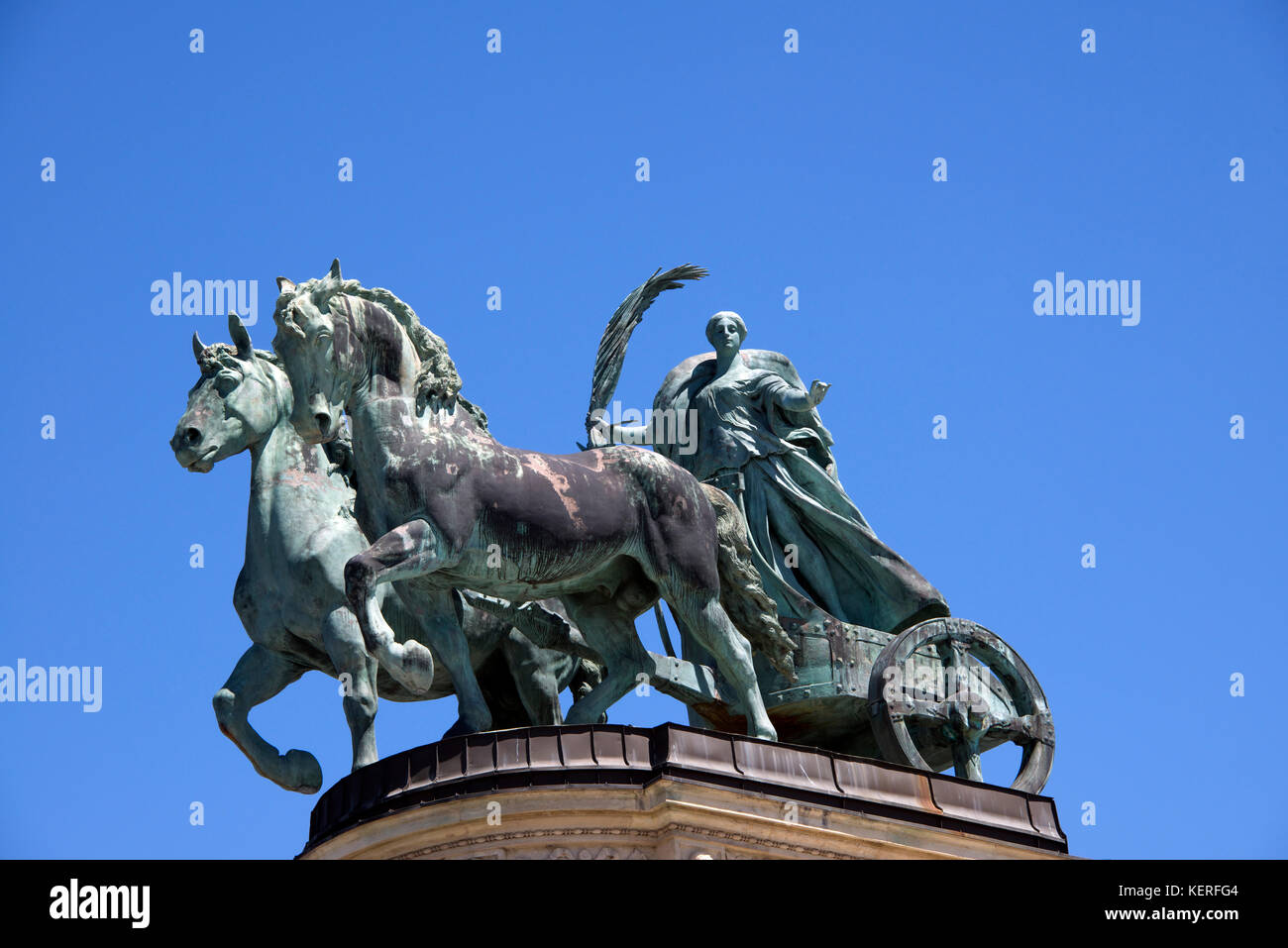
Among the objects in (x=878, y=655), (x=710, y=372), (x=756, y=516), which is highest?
(x=710, y=372)

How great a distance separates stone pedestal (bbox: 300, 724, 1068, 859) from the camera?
23.6 metres

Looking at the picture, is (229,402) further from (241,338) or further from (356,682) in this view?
(356,682)

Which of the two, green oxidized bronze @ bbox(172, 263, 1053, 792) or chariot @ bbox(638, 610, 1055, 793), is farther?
chariot @ bbox(638, 610, 1055, 793)

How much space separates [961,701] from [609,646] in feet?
13.4

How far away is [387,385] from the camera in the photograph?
82.9ft

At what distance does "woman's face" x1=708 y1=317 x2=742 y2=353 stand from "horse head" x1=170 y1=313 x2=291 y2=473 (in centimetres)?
562

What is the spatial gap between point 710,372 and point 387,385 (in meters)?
6.62

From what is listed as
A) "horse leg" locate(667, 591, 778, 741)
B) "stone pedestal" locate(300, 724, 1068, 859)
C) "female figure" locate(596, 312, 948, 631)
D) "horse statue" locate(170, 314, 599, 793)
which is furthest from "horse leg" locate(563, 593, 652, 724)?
"female figure" locate(596, 312, 948, 631)

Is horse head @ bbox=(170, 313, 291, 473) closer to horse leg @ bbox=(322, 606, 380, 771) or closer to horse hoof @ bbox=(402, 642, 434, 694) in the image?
horse leg @ bbox=(322, 606, 380, 771)

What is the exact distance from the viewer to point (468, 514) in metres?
24.7

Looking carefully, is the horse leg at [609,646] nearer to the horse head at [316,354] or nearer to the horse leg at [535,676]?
the horse leg at [535,676]

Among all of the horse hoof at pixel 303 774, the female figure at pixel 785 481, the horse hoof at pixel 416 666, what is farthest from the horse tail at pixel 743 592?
the horse hoof at pixel 303 774
